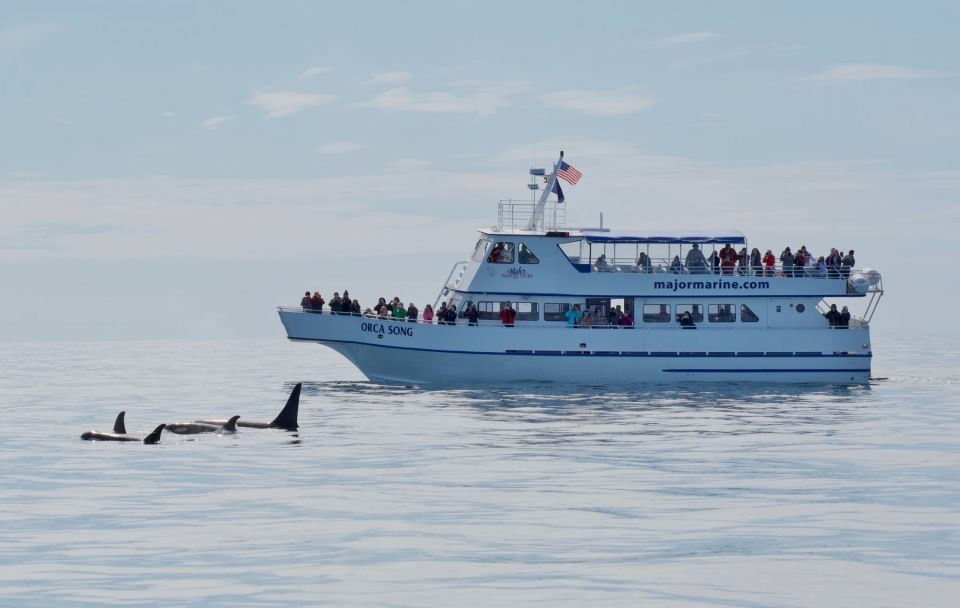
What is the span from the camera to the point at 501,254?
5184 cm

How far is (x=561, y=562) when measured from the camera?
1938 cm

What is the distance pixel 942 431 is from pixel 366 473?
17.9 m

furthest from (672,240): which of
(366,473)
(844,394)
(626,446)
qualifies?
(366,473)

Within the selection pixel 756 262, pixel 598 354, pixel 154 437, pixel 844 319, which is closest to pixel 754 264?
pixel 756 262

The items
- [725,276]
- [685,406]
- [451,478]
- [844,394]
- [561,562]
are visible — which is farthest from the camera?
[725,276]

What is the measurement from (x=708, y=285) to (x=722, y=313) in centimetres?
136

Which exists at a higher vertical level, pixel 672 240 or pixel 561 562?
pixel 672 240

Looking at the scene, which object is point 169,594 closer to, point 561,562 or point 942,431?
point 561,562

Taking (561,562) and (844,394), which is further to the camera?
(844,394)

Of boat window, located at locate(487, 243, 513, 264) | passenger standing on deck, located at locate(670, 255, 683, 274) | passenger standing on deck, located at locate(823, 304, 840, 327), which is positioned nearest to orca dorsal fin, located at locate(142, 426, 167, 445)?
boat window, located at locate(487, 243, 513, 264)

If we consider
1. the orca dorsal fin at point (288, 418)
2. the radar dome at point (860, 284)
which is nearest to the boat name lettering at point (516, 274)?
the radar dome at point (860, 284)

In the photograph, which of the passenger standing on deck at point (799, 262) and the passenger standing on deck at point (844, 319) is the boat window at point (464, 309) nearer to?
the passenger standing on deck at point (799, 262)

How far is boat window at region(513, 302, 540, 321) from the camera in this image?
51.6 m

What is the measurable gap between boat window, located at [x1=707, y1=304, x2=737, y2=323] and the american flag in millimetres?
7571
